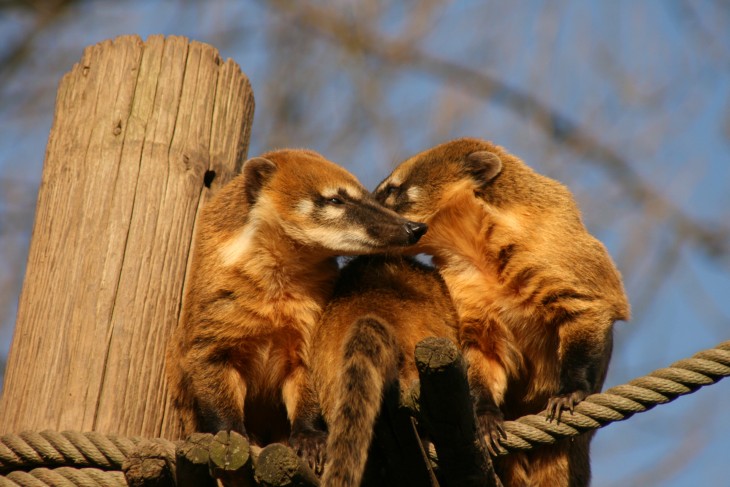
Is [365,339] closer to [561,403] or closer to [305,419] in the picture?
[305,419]

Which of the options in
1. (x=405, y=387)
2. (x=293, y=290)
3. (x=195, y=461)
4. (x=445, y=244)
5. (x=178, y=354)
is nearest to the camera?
(x=195, y=461)

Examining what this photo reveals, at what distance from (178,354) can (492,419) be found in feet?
6.12

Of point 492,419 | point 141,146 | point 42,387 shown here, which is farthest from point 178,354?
point 492,419

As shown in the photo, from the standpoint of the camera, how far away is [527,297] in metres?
5.54

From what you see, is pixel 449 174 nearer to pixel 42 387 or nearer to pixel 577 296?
pixel 577 296

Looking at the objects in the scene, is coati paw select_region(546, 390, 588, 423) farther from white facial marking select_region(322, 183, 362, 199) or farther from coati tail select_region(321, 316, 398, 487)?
white facial marking select_region(322, 183, 362, 199)

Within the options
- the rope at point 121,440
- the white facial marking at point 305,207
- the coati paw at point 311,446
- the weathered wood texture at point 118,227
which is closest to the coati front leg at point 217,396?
the weathered wood texture at point 118,227

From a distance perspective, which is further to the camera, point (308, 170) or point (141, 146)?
point (308, 170)

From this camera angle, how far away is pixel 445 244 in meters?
6.07

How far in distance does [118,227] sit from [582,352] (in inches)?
111

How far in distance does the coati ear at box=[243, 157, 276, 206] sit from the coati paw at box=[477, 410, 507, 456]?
7.02ft

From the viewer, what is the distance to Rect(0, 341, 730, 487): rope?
4.28 meters

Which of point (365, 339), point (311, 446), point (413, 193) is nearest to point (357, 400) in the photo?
point (365, 339)

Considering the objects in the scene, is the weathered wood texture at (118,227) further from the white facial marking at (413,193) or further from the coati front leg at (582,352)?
the coati front leg at (582,352)
